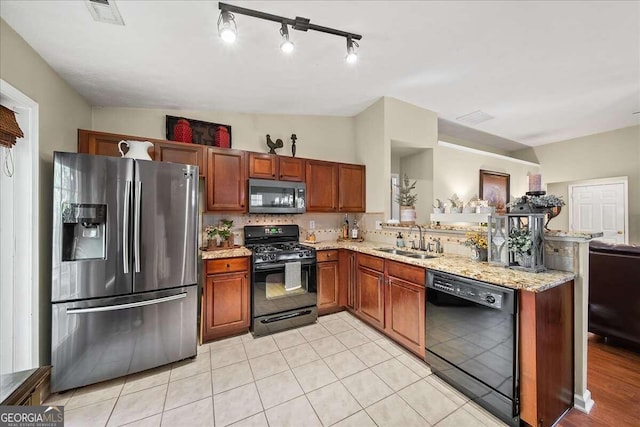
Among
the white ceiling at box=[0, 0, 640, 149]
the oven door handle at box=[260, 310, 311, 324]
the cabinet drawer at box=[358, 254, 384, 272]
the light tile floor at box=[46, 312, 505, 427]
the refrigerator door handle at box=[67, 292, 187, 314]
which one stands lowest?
the light tile floor at box=[46, 312, 505, 427]

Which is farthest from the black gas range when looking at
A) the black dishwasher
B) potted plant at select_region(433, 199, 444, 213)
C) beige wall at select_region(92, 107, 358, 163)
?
potted plant at select_region(433, 199, 444, 213)

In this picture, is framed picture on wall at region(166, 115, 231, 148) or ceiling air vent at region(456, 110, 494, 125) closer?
framed picture on wall at region(166, 115, 231, 148)

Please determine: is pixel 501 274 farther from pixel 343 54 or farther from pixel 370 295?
pixel 343 54

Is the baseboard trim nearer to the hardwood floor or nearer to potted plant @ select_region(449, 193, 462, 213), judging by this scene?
the hardwood floor

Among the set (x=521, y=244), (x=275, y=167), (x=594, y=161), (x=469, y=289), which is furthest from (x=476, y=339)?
(x=594, y=161)

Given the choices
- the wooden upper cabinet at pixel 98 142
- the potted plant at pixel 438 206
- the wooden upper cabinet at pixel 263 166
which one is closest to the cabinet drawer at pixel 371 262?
the wooden upper cabinet at pixel 263 166

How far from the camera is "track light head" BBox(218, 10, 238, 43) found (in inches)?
62.9

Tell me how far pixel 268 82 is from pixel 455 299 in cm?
272

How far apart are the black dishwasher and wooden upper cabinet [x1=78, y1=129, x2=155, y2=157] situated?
322cm

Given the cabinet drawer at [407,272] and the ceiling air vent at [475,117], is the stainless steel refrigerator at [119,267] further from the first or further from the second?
the ceiling air vent at [475,117]

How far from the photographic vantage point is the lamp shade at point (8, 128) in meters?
1.54

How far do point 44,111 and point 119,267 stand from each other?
4.36ft

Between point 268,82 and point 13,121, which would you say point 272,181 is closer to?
point 268,82

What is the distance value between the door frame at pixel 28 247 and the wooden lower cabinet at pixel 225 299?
3.84ft
